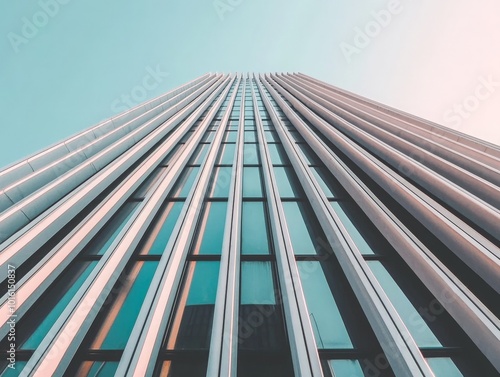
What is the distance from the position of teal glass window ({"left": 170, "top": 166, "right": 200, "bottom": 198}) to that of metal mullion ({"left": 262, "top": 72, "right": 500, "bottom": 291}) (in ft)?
18.3

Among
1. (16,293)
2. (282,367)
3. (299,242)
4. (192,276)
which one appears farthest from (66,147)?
(282,367)

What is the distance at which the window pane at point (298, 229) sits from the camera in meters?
5.96

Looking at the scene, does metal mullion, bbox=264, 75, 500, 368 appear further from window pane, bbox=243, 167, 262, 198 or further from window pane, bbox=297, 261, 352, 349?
window pane, bbox=243, 167, 262, 198

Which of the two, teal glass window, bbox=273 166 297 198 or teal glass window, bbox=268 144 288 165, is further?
teal glass window, bbox=268 144 288 165

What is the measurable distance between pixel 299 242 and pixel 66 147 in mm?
7340

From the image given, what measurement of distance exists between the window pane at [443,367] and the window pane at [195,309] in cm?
322

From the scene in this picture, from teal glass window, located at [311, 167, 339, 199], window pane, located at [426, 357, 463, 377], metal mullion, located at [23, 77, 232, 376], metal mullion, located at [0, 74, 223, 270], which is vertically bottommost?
window pane, located at [426, 357, 463, 377]

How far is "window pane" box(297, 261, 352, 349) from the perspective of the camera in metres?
4.08

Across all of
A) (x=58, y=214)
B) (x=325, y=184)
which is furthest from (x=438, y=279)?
(x=58, y=214)

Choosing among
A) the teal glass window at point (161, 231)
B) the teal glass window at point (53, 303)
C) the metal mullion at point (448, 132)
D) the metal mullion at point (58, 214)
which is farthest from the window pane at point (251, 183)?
the metal mullion at point (448, 132)

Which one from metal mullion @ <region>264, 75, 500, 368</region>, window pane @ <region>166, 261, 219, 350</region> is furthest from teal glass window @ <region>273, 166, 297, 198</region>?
window pane @ <region>166, 261, 219, 350</region>

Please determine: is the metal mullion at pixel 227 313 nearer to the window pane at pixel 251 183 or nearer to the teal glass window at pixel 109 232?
the window pane at pixel 251 183

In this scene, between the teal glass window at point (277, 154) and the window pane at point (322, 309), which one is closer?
the window pane at point (322, 309)

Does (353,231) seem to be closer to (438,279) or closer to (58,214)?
(438,279)
